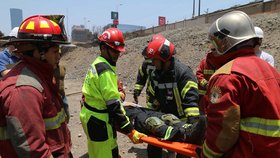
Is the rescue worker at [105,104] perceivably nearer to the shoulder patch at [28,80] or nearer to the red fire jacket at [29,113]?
the red fire jacket at [29,113]

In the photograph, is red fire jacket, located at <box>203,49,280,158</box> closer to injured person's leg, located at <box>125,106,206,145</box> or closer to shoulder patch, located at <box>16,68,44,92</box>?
shoulder patch, located at <box>16,68,44,92</box>

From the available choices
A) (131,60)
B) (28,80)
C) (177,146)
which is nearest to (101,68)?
(177,146)

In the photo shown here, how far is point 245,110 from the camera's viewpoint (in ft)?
5.96

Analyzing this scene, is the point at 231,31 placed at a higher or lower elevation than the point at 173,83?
higher

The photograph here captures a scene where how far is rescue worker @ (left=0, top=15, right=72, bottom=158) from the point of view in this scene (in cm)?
167

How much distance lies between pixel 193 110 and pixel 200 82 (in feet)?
6.13

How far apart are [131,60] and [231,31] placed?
16739 millimetres

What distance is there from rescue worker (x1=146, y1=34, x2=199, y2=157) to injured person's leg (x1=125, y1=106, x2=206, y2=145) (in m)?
0.12

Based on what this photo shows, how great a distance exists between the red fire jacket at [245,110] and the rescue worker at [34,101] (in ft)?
3.61

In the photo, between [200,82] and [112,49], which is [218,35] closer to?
[112,49]

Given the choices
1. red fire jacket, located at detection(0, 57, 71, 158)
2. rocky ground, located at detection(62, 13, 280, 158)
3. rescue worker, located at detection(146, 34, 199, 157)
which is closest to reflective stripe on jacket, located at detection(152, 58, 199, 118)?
rescue worker, located at detection(146, 34, 199, 157)

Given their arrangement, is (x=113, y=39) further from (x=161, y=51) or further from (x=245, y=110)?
(x=245, y=110)

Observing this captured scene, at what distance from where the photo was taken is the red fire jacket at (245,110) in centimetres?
178

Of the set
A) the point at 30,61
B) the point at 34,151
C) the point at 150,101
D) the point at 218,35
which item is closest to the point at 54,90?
the point at 30,61
